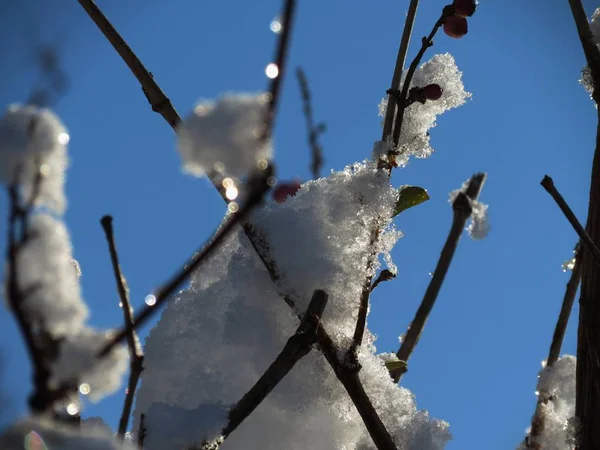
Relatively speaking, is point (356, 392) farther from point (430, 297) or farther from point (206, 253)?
point (430, 297)

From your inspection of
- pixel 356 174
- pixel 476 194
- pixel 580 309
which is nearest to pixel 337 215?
pixel 356 174

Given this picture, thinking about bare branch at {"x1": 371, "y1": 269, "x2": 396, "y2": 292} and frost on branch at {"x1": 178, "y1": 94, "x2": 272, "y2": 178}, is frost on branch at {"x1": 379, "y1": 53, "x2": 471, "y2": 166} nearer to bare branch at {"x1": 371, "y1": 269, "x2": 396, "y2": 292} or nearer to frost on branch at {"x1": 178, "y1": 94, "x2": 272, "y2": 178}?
bare branch at {"x1": 371, "y1": 269, "x2": 396, "y2": 292}

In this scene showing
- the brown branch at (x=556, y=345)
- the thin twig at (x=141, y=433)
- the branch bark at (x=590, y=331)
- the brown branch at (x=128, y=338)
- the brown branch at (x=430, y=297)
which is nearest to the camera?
the brown branch at (x=128, y=338)

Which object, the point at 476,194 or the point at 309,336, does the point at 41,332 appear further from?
the point at 476,194

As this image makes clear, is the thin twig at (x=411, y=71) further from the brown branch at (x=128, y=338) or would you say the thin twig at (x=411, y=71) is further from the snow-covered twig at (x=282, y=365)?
the brown branch at (x=128, y=338)

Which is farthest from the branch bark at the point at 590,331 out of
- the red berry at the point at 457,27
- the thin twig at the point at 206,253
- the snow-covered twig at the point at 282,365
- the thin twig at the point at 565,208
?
the thin twig at the point at 206,253

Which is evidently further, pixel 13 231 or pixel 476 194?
pixel 476 194
